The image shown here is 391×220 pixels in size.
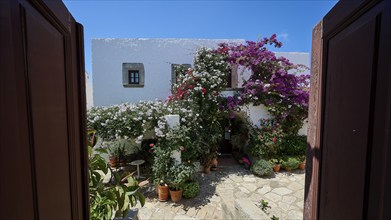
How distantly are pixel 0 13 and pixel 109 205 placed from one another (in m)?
2.07

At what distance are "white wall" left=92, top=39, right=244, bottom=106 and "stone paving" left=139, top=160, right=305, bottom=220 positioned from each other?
14.8ft

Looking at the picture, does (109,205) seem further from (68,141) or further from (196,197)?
(196,197)

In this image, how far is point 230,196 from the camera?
442 cm

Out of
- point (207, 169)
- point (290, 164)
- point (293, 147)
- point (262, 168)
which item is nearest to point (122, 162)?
point (207, 169)

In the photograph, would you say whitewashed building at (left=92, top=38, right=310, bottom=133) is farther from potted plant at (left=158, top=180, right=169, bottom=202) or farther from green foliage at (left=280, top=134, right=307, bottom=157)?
potted plant at (left=158, top=180, right=169, bottom=202)

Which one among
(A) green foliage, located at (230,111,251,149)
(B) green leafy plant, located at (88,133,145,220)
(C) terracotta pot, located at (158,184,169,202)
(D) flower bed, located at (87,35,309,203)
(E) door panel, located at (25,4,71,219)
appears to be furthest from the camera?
(A) green foliage, located at (230,111,251,149)

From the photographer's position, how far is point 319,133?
4.19ft

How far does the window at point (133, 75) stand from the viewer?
791 cm

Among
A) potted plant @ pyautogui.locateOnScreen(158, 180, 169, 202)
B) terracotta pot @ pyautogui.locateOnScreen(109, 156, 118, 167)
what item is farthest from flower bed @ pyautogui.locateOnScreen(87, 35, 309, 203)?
terracotta pot @ pyautogui.locateOnScreen(109, 156, 118, 167)

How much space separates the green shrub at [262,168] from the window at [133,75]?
576cm

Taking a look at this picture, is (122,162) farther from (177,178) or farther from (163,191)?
(177,178)

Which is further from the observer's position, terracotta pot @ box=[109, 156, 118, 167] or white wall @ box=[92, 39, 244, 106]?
white wall @ box=[92, 39, 244, 106]

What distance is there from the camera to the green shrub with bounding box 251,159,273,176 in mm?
5504

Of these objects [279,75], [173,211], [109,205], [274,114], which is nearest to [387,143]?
[109,205]
